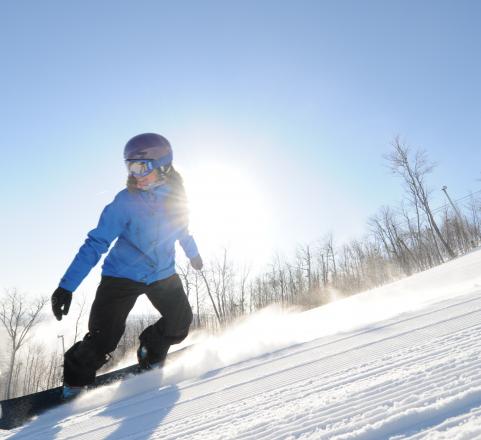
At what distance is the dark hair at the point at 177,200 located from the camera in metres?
2.37

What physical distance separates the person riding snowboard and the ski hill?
291mm

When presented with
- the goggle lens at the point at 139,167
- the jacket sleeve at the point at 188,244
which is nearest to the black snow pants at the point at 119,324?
the jacket sleeve at the point at 188,244

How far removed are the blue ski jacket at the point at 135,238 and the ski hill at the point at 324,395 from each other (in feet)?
2.27

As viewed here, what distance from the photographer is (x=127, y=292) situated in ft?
6.89

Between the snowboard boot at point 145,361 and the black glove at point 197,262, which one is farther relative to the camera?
the black glove at point 197,262

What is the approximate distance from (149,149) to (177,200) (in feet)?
1.39

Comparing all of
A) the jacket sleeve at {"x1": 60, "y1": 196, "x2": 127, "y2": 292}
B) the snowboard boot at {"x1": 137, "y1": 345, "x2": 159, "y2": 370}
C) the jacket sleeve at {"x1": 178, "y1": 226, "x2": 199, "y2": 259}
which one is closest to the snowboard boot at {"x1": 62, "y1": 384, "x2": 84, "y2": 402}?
the snowboard boot at {"x1": 137, "y1": 345, "x2": 159, "y2": 370}

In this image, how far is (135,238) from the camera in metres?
2.17

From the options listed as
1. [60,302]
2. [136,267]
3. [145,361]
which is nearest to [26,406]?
[60,302]

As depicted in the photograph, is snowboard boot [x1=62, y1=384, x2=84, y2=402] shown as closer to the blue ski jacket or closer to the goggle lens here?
the blue ski jacket

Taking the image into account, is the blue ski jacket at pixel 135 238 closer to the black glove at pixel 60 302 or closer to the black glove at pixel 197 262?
the black glove at pixel 60 302

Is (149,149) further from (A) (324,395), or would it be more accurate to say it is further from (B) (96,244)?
(A) (324,395)

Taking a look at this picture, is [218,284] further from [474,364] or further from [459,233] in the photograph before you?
[474,364]

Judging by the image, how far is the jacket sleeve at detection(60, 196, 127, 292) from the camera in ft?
6.35
